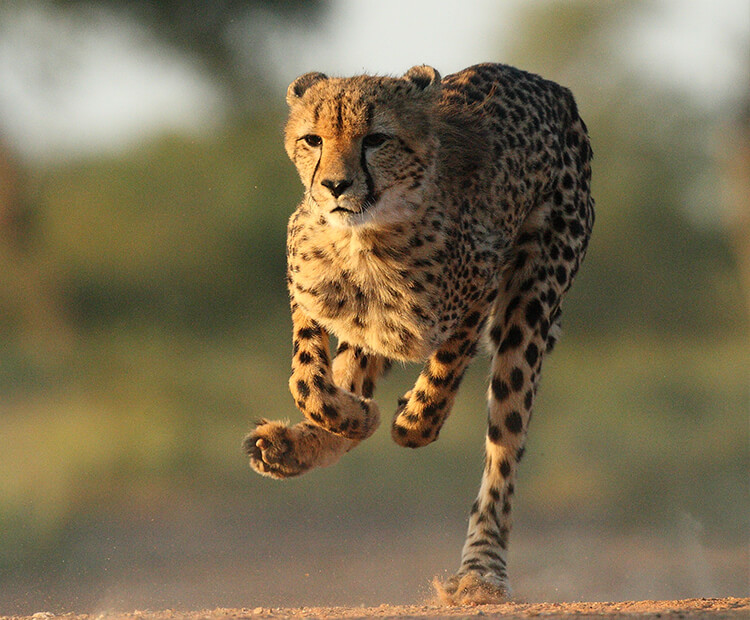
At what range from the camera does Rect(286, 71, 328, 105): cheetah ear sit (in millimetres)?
4449

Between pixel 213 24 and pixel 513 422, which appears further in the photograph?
pixel 213 24

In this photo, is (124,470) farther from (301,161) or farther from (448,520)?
(301,161)

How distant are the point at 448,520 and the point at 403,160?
6540 millimetres

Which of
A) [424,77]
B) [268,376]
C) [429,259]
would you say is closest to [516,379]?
[429,259]

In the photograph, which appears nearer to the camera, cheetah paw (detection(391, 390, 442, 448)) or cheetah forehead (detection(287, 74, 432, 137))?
cheetah forehead (detection(287, 74, 432, 137))

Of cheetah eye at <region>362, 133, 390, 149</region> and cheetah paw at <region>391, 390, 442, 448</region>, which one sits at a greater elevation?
cheetah eye at <region>362, 133, 390, 149</region>

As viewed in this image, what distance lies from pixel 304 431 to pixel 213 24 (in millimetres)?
15259

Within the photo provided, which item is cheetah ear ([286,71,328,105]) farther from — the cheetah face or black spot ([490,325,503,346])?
black spot ([490,325,503,346])

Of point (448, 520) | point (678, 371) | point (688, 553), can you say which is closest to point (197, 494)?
point (448, 520)

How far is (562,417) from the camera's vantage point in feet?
51.0

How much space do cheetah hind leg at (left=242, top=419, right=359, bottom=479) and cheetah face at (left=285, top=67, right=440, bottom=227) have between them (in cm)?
69

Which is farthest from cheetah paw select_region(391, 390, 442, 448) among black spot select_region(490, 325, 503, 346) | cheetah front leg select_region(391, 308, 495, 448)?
black spot select_region(490, 325, 503, 346)

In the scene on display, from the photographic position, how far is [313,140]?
4203mm

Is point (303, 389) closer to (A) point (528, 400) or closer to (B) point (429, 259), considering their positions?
(B) point (429, 259)
